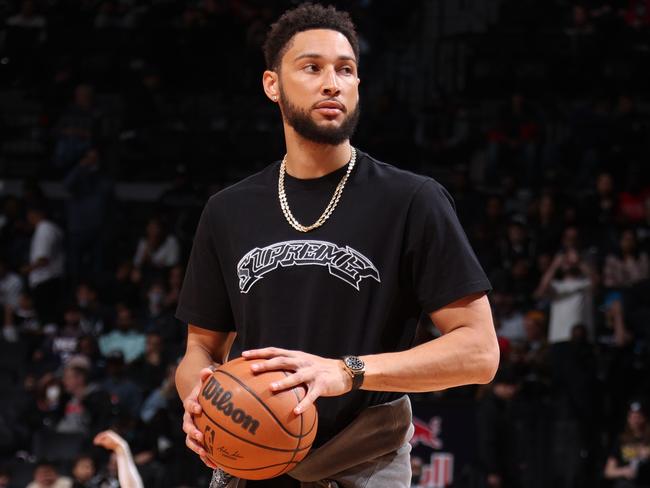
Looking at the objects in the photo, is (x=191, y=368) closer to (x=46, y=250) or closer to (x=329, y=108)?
(x=329, y=108)

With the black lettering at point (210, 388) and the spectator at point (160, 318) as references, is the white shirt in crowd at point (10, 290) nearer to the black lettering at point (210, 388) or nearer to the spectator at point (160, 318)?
the spectator at point (160, 318)

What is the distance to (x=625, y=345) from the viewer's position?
10.5 metres

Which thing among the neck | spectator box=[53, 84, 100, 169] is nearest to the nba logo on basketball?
spectator box=[53, 84, 100, 169]

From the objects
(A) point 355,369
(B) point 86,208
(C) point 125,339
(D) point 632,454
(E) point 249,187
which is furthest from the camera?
(B) point 86,208

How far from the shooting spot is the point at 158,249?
12.9m

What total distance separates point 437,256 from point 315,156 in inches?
17.9

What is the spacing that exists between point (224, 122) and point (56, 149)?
206 cm

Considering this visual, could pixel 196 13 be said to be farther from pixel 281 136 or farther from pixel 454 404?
pixel 454 404

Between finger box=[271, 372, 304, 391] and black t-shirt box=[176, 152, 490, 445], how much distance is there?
1.14 ft

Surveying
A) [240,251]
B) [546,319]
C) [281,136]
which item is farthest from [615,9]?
[240,251]

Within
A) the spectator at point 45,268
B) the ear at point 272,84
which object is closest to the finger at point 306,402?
the ear at point 272,84

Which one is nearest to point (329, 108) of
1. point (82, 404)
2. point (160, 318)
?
point (82, 404)

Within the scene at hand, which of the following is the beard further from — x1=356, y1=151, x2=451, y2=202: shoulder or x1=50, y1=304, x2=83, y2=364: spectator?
x1=50, y1=304, x2=83, y2=364: spectator

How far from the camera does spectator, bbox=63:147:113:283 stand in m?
13.2
